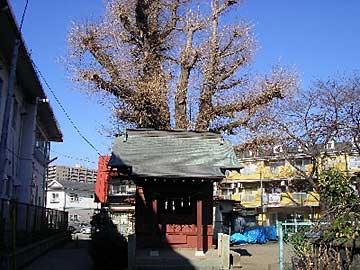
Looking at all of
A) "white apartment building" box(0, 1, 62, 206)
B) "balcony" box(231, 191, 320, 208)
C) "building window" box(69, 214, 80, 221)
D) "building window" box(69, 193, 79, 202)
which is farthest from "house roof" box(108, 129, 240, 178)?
"building window" box(69, 193, 79, 202)

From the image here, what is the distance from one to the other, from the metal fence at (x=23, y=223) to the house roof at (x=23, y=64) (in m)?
5.79

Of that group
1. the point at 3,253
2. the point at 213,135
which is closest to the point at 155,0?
the point at 213,135

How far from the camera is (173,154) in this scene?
19047 mm

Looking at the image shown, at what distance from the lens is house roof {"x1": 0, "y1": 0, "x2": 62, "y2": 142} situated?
57.2 ft

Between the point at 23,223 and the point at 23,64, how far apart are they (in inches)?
266

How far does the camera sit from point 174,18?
24.6 m

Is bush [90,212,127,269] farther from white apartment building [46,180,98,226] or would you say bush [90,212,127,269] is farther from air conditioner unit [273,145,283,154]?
white apartment building [46,180,98,226]

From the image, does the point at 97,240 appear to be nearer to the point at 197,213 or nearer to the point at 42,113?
the point at 197,213

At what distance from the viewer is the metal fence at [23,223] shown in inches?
577

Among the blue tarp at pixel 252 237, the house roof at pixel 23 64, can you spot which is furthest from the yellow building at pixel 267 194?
the house roof at pixel 23 64

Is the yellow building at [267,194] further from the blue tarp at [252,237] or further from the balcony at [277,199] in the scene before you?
the blue tarp at [252,237]

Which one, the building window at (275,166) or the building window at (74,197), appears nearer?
the building window at (275,166)

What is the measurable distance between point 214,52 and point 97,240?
11.5 meters

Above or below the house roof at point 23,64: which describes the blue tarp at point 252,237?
below
